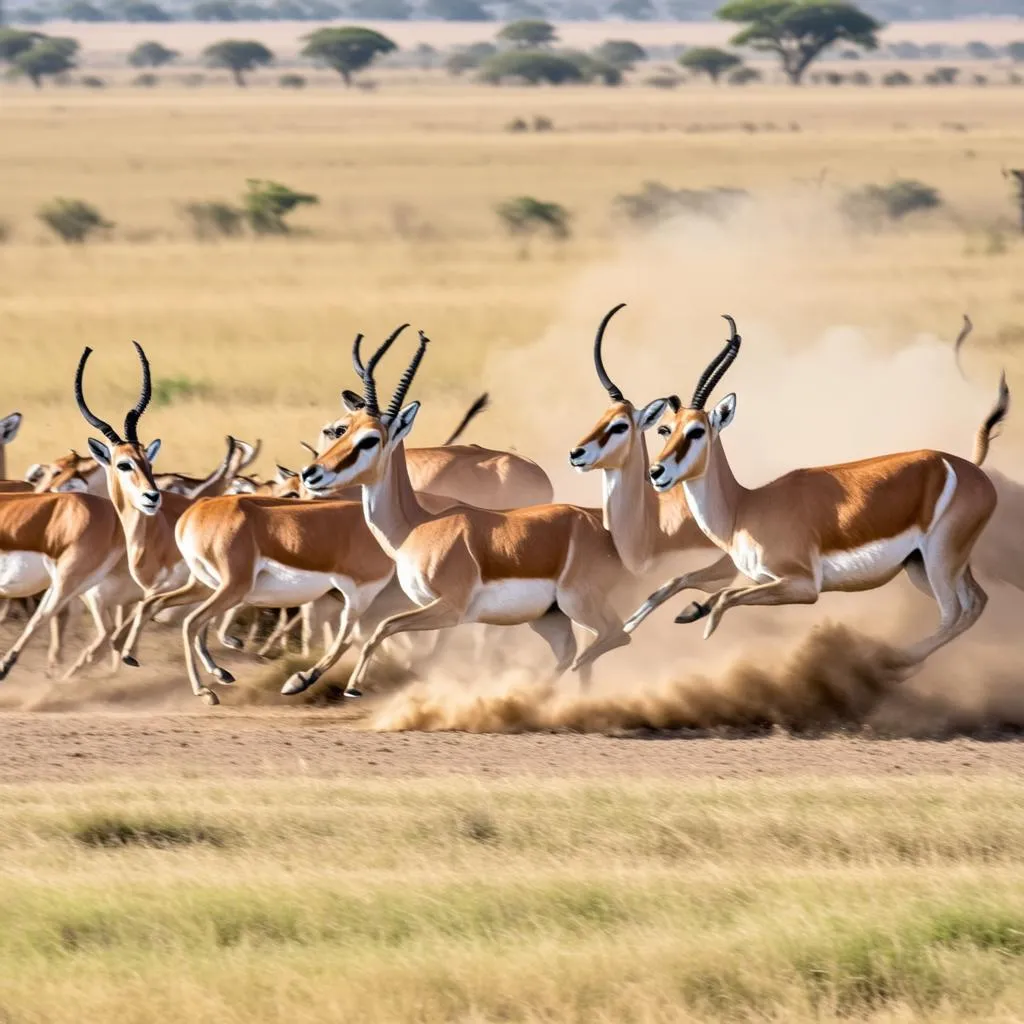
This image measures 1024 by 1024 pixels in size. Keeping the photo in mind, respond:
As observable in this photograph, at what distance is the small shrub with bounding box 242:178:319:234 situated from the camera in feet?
142

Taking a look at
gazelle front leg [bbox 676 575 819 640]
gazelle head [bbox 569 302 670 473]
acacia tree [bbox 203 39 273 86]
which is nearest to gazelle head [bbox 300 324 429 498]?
gazelle head [bbox 569 302 670 473]

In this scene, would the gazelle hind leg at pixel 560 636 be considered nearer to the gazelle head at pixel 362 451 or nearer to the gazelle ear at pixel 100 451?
the gazelle head at pixel 362 451

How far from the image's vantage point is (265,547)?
12539mm

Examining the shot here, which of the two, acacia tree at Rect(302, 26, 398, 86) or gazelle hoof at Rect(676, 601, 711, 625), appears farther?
acacia tree at Rect(302, 26, 398, 86)

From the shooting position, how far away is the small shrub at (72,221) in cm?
4166

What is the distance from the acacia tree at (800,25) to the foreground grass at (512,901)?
85.8m

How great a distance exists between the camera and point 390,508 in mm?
12430

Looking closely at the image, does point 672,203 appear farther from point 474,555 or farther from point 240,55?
point 240,55

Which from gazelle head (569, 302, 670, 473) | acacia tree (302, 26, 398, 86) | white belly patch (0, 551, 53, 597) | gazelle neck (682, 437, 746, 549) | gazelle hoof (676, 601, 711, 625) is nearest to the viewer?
gazelle hoof (676, 601, 711, 625)

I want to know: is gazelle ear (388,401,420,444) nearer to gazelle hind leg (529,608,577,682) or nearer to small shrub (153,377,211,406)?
gazelle hind leg (529,608,577,682)

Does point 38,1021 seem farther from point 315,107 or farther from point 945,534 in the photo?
point 315,107

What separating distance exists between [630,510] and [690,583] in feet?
1.99

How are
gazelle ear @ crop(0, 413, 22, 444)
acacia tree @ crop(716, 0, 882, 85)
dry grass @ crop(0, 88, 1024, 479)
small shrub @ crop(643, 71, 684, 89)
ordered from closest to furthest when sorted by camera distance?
gazelle ear @ crop(0, 413, 22, 444) < dry grass @ crop(0, 88, 1024, 479) < acacia tree @ crop(716, 0, 882, 85) < small shrub @ crop(643, 71, 684, 89)

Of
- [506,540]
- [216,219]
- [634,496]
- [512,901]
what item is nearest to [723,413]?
[634,496]
